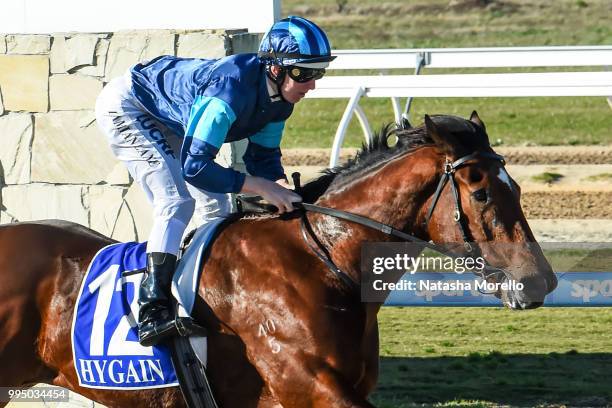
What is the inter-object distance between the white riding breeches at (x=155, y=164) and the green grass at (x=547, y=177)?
6.81m

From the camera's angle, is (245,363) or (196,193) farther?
(196,193)

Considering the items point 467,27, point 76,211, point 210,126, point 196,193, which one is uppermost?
point 210,126

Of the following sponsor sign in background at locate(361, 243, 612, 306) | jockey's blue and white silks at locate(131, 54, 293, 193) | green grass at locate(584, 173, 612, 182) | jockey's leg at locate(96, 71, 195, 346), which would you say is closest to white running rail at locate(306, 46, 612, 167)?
sponsor sign in background at locate(361, 243, 612, 306)

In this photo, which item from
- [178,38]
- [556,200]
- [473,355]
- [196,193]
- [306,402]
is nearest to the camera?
[306,402]

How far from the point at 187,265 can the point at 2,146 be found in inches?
87.6

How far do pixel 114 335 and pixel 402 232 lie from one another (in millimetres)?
1136

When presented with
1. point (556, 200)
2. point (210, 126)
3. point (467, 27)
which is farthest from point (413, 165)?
point (467, 27)

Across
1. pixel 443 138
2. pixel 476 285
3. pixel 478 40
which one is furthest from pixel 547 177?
pixel 478 40

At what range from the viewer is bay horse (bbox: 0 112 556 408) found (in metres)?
3.89

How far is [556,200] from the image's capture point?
10484 millimetres

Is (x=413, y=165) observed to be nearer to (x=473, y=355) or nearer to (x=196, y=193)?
(x=196, y=193)

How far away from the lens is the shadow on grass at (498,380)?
612 centimetres

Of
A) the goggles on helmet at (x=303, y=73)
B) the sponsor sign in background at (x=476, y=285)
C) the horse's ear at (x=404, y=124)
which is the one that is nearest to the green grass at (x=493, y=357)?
the sponsor sign in background at (x=476, y=285)

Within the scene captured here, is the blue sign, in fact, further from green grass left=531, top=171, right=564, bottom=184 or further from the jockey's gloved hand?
green grass left=531, top=171, right=564, bottom=184
